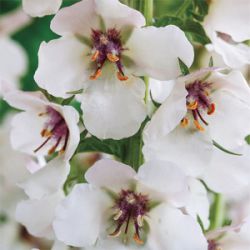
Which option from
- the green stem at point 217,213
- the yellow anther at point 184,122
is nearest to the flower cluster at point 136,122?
the yellow anther at point 184,122

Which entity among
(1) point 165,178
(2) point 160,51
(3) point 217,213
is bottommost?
(3) point 217,213

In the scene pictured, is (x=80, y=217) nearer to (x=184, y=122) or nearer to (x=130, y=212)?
(x=130, y=212)

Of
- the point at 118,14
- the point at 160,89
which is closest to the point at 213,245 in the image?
the point at 160,89

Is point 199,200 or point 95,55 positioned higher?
point 95,55

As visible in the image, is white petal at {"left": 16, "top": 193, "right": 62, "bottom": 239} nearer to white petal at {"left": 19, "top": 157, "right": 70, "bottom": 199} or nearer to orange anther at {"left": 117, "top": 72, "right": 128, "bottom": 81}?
white petal at {"left": 19, "top": 157, "right": 70, "bottom": 199}

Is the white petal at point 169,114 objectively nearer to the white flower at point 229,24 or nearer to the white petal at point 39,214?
the white flower at point 229,24

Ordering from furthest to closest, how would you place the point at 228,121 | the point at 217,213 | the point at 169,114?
the point at 217,213 < the point at 228,121 < the point at 169,114

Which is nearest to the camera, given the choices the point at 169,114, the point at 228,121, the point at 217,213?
the point at 169,114
